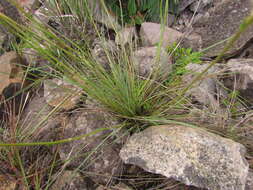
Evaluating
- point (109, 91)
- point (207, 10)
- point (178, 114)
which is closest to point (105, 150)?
point (109, 91)

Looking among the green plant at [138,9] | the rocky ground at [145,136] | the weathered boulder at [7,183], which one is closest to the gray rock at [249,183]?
the rocky ground at [145,136]

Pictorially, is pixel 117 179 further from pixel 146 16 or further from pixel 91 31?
pixel 146 16

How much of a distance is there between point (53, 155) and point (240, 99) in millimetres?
939

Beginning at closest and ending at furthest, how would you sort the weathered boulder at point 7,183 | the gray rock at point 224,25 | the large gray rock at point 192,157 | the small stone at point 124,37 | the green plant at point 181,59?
1. the large gray rock at point 192,157
2. the weathered boulder at point 7,183
3. the small stone at point 124,37
4. the green plant at point 181,59
5. the gray rock at point 224,25

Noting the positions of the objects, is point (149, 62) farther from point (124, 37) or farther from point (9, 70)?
point (9, 70)

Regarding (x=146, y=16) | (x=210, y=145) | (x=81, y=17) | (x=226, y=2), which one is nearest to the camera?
(x=210, y=145)

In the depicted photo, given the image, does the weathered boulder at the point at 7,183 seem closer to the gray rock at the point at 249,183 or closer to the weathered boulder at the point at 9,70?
the weathered boulder at the point at 9,70

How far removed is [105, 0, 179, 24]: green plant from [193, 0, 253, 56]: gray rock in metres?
0.29

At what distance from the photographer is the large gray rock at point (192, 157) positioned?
0.59 meters

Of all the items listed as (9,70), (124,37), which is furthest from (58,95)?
(124,37)

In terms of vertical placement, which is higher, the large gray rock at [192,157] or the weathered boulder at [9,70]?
the weathered boulder at [9,70]

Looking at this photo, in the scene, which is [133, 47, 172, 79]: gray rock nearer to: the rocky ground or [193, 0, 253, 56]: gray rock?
the rocky ground

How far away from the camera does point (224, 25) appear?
1.21 meters

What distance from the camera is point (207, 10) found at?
4.84 ft
